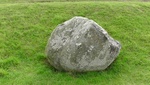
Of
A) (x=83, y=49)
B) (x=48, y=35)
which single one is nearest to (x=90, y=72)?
(x=83, y=49)

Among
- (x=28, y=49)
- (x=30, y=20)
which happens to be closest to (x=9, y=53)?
(x=28, y=49)

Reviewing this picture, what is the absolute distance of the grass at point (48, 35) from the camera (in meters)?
7.88

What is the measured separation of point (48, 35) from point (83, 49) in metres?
2.91

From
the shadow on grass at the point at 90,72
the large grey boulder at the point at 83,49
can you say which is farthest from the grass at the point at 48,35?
the large grey boulder at the point at 83,49

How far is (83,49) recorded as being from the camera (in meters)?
7.60

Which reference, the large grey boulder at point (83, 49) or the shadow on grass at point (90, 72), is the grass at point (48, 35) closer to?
the shadow on grass at point (90, 72)

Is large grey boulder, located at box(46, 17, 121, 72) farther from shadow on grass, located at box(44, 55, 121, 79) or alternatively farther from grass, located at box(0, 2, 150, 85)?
grass, located at box(0, 2, 150, 85)

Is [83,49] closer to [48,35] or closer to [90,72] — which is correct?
[90,72]

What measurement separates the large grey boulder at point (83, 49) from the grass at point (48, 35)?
354 millimetres

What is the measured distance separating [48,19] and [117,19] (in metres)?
3.27

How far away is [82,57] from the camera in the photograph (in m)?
7.61

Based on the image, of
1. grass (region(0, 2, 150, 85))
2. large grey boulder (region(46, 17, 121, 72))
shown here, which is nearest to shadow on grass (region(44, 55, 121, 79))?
grass (region(0, 2, 150, 85))

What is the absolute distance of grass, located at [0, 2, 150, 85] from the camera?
25.9 feet

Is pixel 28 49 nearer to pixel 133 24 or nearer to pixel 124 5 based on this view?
pixel 133 24
